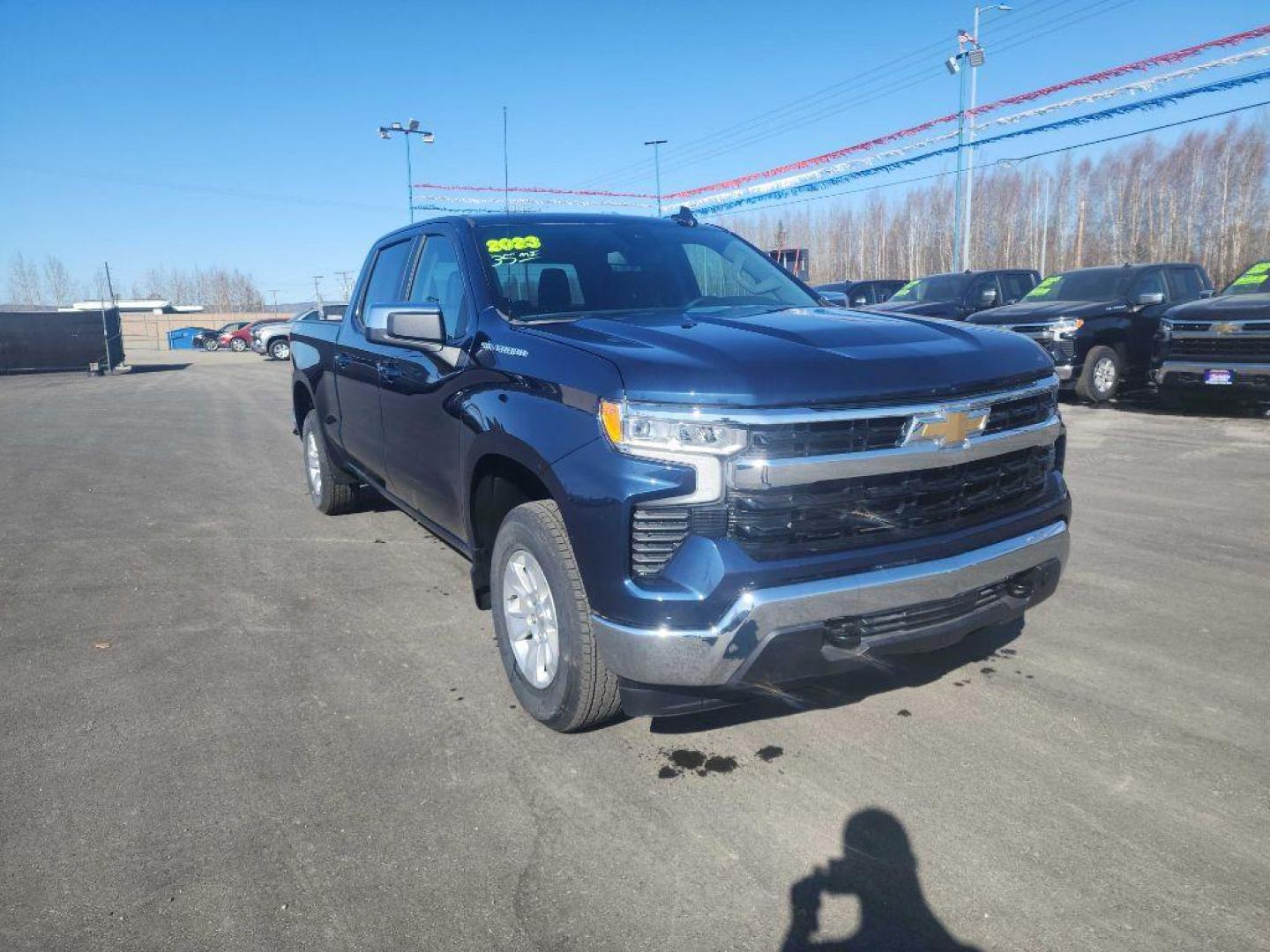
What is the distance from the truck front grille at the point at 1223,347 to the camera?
978 cm

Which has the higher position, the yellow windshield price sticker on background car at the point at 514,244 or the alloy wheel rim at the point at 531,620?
the yellow windshield price sticker on background car at the point at 514,244

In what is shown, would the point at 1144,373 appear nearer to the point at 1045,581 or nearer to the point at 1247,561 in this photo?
the point at 1247,561

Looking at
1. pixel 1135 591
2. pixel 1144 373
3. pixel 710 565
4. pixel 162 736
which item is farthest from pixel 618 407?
pixel 1144 373

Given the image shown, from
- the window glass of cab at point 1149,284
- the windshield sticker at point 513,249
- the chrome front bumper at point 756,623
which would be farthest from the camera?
the window glass of cab at point 1149,284

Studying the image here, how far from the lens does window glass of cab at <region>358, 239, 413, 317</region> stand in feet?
15.4

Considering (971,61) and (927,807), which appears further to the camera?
(971,61)

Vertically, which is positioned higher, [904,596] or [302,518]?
[904,596]

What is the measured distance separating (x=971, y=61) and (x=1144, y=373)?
54.3 ft

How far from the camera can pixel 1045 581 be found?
120 inches

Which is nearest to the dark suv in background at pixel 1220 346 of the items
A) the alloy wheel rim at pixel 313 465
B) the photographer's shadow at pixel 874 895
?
the photographer's shadow at pixel 874 895

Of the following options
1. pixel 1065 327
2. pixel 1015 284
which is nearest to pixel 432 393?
pixel 1065 327

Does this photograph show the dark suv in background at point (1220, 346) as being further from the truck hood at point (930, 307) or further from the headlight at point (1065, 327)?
the truck hood at point (930, 307)

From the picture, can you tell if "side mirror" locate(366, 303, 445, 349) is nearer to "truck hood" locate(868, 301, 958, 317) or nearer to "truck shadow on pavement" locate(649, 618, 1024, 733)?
"truck shadow on pavement" locate(649, 618, 1024, 733)

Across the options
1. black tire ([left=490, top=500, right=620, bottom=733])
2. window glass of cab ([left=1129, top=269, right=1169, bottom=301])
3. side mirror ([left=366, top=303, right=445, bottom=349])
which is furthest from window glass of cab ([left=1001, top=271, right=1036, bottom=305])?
black tire ([left=490, top=500, right=620, bottom=733])
